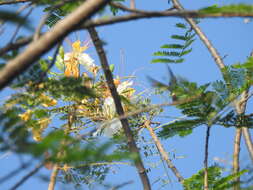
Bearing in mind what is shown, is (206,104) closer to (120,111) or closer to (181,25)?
(120,111)

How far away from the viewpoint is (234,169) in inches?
28.3

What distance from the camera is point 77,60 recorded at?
953 mm

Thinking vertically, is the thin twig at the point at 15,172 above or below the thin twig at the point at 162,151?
below

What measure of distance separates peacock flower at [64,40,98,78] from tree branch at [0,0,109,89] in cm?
63

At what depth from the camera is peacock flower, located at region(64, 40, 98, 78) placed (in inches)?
36.9

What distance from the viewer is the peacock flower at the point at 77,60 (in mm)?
938

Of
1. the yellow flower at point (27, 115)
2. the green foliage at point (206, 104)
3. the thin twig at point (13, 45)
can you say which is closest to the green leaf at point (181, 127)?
the green foliage at point (206, 104)

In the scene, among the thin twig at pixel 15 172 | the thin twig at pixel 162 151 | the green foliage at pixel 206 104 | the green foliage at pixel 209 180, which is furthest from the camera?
the thin twig at pixel 162 151

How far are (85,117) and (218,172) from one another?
0.42 m

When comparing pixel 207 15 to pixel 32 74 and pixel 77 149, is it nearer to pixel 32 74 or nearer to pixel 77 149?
pixel 77 149

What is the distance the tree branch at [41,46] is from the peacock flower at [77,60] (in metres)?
0.63

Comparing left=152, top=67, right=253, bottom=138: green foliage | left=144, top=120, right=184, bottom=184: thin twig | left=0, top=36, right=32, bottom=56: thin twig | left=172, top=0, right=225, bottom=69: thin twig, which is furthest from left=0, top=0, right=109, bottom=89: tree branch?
left=172, top=0, right=225, bottom=69: thin twig

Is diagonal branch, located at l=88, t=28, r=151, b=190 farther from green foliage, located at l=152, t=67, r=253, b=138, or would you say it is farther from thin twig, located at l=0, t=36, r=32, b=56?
thin twig, located at l=0, t=36, r=32, b=56

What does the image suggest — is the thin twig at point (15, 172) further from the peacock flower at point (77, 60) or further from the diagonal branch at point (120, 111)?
the peacock flower at point (77, 60)
